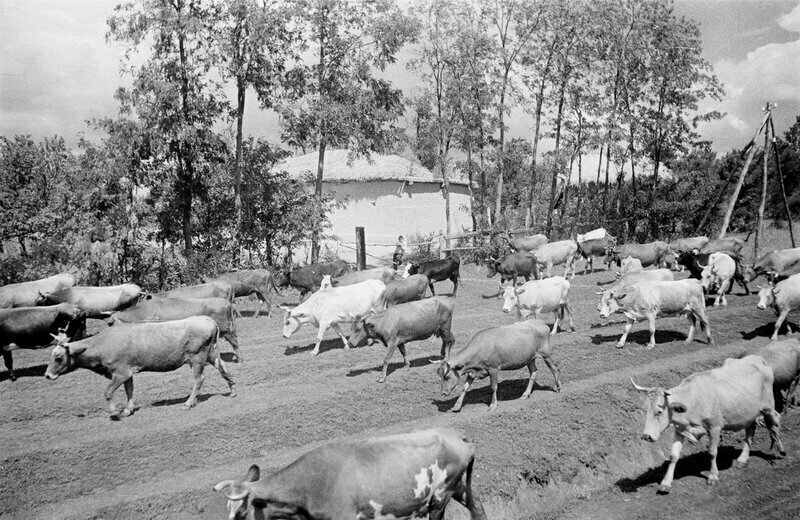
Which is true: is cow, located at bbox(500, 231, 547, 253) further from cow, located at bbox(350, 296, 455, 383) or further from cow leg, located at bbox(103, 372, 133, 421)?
cow leg, located at bbox(103, 372, 133, 421)

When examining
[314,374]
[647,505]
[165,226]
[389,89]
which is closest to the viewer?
[647,505]

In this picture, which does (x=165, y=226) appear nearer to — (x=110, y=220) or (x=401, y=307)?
(x=110, y=220)

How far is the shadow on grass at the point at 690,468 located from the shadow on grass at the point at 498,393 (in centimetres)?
269

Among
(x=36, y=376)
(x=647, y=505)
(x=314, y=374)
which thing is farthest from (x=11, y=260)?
(x=647, y=505)

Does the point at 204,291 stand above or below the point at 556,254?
below

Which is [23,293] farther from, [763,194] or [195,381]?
[763,194]

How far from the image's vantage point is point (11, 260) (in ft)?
81.9

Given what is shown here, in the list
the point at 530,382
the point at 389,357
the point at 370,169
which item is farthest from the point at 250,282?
the point at 370,169

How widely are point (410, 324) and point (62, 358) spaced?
7679 millimetres

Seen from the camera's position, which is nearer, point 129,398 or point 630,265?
point 129,398

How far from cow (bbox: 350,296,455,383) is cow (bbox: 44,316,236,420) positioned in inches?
148

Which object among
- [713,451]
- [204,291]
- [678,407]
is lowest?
[713,451]

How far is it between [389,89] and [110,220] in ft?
46.7

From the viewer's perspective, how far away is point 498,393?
1436 cm
